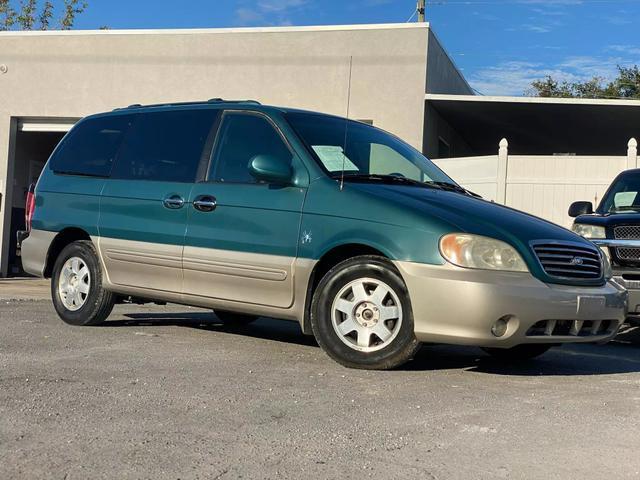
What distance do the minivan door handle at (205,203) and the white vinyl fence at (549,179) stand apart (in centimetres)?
829

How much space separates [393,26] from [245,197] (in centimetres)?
1011

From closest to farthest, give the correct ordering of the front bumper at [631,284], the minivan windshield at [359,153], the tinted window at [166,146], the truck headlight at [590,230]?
the minivan windshield at [359,153] → the tinted window at [166,146] → the front bumper at [631,284] → the truck headlight at [590,230]

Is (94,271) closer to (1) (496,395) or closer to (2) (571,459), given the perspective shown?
(1) (496,395)

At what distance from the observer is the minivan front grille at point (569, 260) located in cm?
489

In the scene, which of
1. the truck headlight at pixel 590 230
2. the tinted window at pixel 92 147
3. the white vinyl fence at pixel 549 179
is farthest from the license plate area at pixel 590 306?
the white vinyl fence at pixel 549 179

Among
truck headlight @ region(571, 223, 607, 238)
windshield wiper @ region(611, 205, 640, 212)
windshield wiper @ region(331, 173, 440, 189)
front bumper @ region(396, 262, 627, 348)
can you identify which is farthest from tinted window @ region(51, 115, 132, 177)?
windshield wiper @ region(611, 205, 640, 212)

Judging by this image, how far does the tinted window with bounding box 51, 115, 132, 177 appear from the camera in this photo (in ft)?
22.1

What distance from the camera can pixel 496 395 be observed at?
4539mm

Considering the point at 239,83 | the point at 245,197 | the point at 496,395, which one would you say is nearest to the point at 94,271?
the point at 245,197

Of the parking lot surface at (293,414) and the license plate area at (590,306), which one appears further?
the license plate area at (590,306)

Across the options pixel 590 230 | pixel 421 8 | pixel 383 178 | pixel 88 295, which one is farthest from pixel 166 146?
pixel 421 8

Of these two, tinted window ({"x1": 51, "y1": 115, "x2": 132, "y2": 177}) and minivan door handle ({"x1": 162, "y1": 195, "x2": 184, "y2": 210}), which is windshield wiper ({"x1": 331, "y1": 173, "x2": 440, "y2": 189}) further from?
tinted window ({"x1": 51, "y1": 115, "x2": 132, "y2": 177})

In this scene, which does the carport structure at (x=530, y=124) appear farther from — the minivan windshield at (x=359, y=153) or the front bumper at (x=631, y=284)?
the minivan windshield at (x=359, y=153)

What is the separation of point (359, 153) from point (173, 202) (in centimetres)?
150
